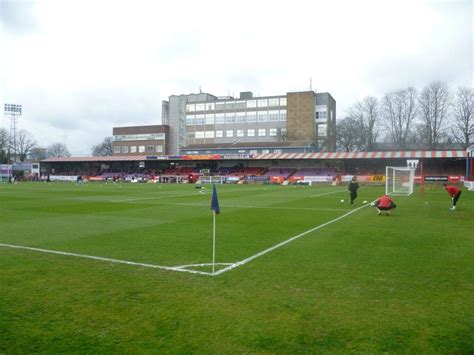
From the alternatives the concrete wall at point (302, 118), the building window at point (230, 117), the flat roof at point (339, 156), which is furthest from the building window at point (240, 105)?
the flat roof at point (339, 156)

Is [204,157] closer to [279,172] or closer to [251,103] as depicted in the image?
[279,172]

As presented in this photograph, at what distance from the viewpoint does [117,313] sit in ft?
18.1

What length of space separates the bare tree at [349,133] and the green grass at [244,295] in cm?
7507

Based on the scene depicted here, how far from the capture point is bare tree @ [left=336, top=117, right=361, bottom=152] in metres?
83.9

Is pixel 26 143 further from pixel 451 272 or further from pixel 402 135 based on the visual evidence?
pixel 451 272

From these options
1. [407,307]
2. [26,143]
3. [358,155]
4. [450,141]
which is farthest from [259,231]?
[26,143]

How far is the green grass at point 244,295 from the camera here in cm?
466

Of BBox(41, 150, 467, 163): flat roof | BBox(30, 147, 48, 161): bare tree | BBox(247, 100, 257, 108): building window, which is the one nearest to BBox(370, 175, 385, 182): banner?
BBox(41, 150, 467, 163): flat roof

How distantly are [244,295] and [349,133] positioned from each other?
273ft

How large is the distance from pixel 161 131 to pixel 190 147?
45.8 feet

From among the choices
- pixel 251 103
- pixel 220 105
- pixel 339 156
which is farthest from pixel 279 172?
pixel 220 105

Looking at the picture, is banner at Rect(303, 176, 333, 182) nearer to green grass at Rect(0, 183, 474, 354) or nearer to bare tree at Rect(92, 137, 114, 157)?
green grass at Rect(0, 183, 474, 354)

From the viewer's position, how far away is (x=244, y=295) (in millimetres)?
6367

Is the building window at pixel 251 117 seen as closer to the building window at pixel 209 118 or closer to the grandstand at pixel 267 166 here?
the building window at pixel 209 118
